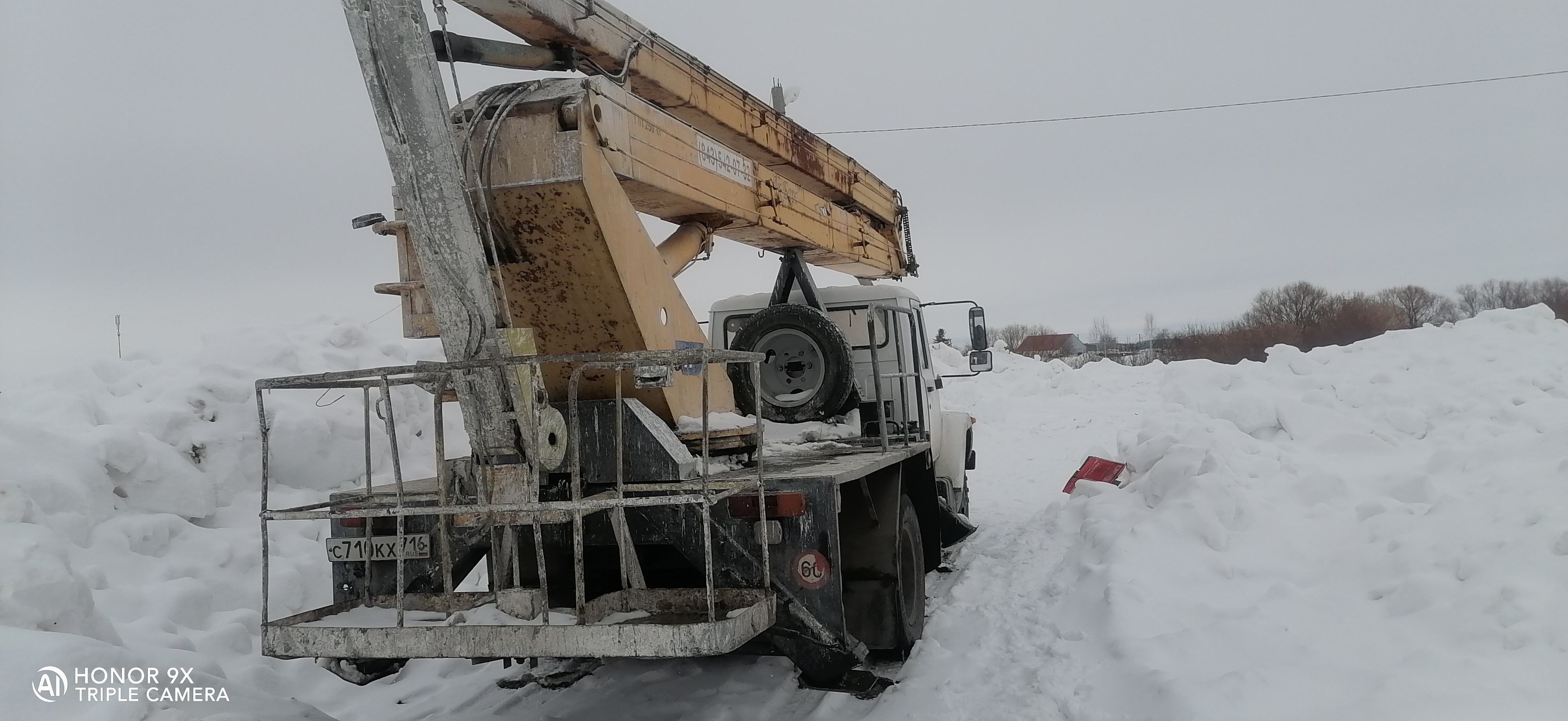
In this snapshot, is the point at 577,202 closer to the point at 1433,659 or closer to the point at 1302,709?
the point at 1302,709

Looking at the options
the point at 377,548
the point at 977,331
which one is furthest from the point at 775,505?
the point at 977,331

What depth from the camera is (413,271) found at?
4789 mm

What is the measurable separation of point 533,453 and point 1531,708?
14.0ft

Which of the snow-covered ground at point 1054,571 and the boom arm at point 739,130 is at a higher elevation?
the boom arm at point 739,130

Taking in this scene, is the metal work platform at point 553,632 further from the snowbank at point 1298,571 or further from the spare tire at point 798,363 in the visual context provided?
the spare tire at point 798,363

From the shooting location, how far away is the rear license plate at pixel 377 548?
4.45 metres

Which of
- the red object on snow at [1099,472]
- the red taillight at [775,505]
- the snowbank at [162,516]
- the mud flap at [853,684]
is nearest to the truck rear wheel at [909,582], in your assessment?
the mud flap at [853,684]

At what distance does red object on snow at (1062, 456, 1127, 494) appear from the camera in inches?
407

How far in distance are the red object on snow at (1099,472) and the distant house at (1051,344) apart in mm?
41608

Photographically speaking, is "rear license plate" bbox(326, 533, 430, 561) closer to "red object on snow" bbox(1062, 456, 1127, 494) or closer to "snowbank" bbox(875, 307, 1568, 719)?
"snowbank" bbox(875, 307, 1568, 719)

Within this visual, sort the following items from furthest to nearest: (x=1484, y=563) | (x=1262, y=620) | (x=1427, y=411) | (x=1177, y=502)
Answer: (x=1427, y=411)
(x=1177, y=502)
(x=1262, y=620)
(x=1484, y=563)

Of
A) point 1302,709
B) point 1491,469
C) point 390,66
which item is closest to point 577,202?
point 390,66

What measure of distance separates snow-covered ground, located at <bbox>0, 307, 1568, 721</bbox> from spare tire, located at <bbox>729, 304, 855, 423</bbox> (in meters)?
1.74

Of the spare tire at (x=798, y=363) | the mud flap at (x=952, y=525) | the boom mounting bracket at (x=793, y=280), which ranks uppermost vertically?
the boom mounting bracket at (x=793, y=280)
